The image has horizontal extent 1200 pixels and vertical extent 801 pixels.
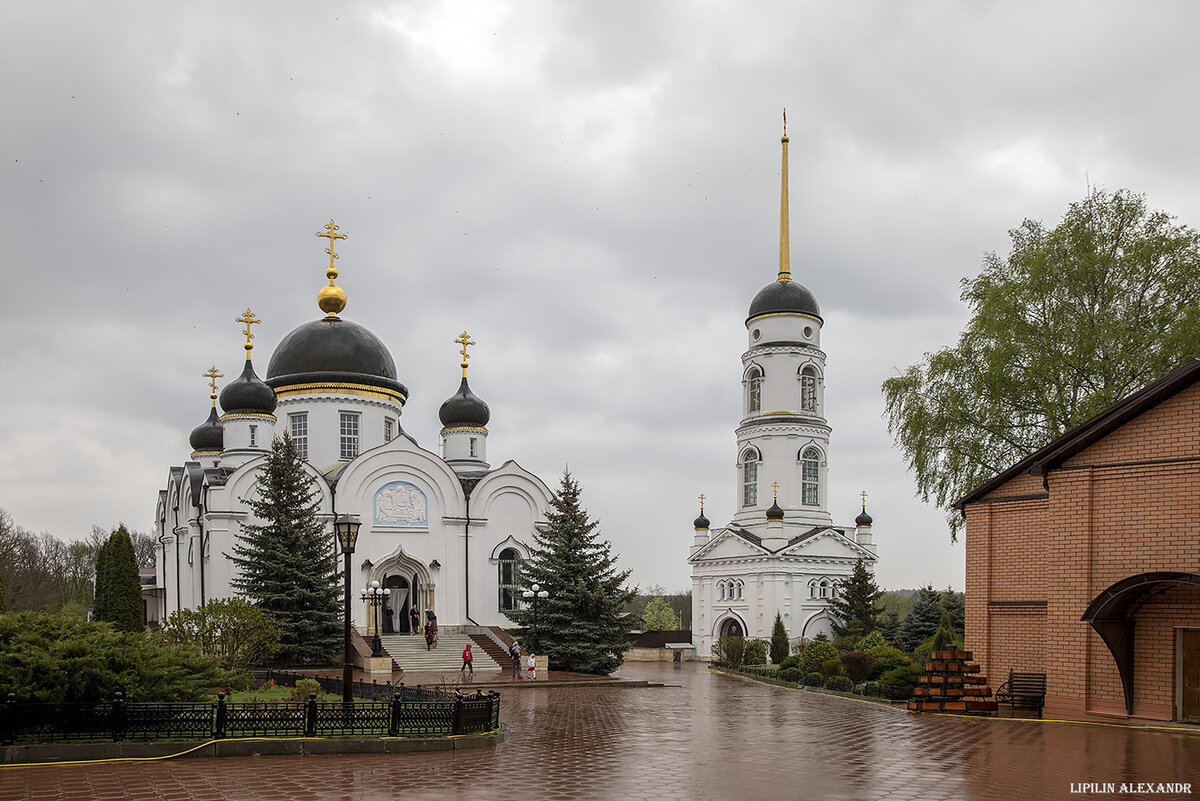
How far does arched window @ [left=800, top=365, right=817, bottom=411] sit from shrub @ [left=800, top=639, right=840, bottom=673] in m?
19.6

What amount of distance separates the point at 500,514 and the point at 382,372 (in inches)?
282

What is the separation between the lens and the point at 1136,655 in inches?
616

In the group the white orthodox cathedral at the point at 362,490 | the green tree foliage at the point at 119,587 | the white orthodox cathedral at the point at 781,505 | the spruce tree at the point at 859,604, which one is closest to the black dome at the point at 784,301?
the white orthodox cathedral at the point at 781,505

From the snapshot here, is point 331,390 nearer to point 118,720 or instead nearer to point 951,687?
point 951,687

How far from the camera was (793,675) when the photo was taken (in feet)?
95.1

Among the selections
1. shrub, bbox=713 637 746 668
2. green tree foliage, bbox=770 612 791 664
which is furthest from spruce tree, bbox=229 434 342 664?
green tree foliage, bbox=770 612 791 664

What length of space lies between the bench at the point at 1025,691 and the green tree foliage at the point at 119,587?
28.4 meters

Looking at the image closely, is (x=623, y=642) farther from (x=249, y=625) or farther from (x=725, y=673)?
(x=249, y=625)

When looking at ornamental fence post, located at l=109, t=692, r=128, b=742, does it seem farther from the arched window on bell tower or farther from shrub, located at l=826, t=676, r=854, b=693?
the arched window on bell tower

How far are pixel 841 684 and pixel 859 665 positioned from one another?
0.76 meters

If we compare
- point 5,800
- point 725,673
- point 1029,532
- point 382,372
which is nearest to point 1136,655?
point 1029,532

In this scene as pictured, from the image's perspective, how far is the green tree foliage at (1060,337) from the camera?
2166 cm

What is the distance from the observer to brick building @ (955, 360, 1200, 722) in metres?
15.1

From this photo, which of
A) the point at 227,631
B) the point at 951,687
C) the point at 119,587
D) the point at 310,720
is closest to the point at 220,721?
the point at 310,720
